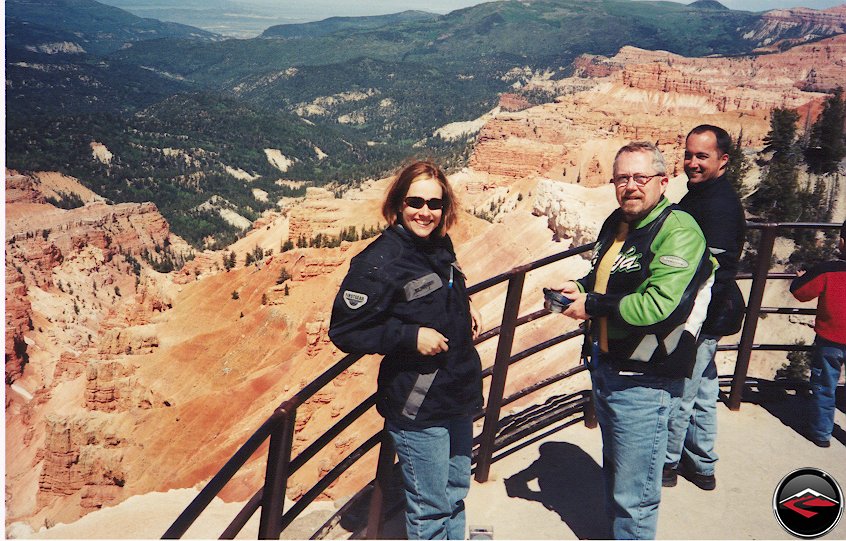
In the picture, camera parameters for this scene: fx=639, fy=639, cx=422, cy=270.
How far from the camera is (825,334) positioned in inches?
169

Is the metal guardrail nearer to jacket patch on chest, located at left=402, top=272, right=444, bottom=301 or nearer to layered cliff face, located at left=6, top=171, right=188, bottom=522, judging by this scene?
jacket patch on chest, located at left=402, top=272, right=444, bottom=301

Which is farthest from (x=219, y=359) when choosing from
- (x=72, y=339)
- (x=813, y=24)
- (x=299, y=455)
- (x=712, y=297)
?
(x=813, y=24)

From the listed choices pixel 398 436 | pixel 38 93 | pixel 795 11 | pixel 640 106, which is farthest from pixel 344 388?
pixel 795 11

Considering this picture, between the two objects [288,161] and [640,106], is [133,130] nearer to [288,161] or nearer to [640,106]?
[288,161]

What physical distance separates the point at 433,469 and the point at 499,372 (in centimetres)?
111

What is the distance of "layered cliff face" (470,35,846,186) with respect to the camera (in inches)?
1614

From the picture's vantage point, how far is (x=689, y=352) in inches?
111

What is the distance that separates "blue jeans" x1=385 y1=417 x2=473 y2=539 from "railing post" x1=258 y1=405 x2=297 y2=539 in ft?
1.78

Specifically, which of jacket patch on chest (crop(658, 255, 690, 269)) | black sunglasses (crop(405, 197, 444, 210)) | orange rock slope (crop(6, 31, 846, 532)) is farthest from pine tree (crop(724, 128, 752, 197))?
black sunglasses (crop(405, 197, 444, 210))

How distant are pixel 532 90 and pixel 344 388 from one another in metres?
187

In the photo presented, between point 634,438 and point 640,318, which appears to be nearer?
point 640,318

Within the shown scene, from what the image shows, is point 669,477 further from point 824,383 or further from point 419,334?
point 419,334

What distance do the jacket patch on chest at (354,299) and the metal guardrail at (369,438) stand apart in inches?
10.6

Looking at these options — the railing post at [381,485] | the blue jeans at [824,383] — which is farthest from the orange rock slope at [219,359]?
the blue jeans at [824,383]
